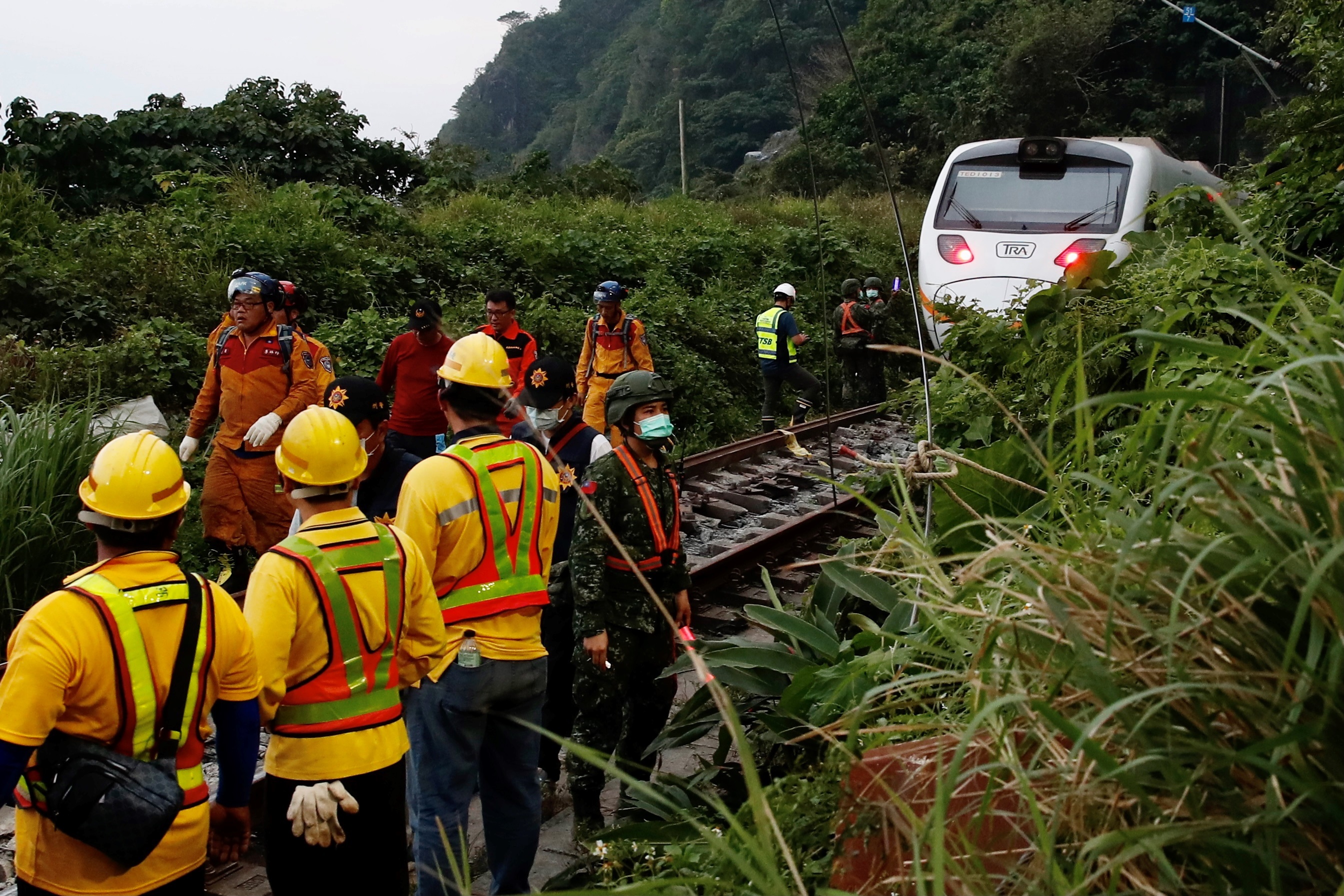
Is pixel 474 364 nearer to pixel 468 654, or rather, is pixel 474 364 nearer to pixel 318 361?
pixel 468 654

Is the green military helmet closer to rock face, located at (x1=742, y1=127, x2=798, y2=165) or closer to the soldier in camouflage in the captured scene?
the soldier in camouflage

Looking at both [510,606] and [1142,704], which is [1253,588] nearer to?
[1142,704]

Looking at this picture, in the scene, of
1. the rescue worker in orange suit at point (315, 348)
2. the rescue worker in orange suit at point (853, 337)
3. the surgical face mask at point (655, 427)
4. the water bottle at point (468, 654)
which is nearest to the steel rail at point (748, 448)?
the rescue worker in orange suit at point (853, 337)

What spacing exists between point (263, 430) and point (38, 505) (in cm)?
128

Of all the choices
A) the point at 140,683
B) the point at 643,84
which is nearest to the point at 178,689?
the point at 140,683

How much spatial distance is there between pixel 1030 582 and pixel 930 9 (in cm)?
4509

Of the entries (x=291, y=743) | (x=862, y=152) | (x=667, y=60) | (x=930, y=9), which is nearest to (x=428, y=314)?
(x=291, y=743)

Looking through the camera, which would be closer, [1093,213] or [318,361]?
[318,361]

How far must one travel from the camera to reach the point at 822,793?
2477 mm

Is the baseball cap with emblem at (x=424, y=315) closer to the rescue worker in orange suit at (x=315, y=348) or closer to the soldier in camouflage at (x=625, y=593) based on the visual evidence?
the rescue worker in orange suit at (x=315, y=348)

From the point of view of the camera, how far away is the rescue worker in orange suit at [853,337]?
1603 cm

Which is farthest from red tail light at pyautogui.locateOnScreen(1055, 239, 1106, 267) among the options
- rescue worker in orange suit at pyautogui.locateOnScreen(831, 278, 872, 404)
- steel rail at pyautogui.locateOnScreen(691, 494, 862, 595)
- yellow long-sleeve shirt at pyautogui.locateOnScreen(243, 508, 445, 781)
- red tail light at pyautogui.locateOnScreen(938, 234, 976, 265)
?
yellow long-sleeve shirt at pyautogui.locateOnScreen(243, 508, 445, 781)

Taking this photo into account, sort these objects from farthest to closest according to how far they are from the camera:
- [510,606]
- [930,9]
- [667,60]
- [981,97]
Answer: [667,60] → [930,9] → [981,97] → [510,606]

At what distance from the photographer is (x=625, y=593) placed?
4895 mm
